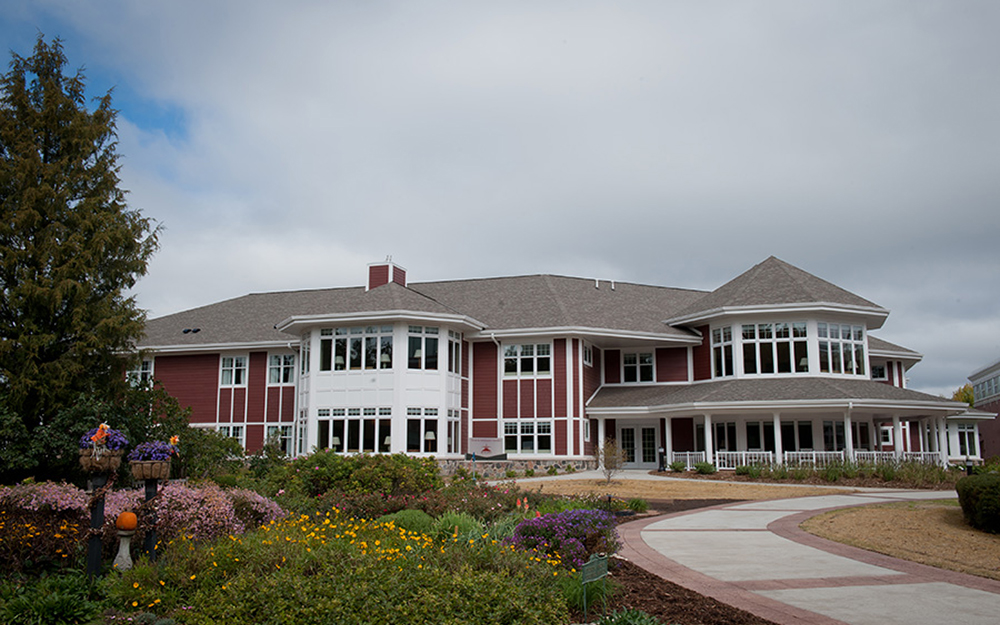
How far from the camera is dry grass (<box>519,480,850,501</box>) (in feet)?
63.5

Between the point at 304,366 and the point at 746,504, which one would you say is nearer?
the point at 746,504

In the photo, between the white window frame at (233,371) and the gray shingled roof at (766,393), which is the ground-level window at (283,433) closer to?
the white window frame at (233,371)

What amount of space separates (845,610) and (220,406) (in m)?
31.7

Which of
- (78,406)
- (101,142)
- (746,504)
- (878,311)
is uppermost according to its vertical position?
(101,142)

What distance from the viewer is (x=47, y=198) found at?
1791 centimetres

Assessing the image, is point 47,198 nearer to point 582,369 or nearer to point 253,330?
point 253,330

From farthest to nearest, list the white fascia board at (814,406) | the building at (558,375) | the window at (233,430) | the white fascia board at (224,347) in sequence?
the window at (233,430), the white fascia board at (224,347), the building at (558,375), the white fascia board at (814,406)

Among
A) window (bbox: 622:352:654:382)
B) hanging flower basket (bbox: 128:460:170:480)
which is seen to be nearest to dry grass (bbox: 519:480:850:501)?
window (bbox: 622:352:654:382)

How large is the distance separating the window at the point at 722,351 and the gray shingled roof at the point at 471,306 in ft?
4.35

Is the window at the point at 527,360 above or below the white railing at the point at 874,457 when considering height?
above

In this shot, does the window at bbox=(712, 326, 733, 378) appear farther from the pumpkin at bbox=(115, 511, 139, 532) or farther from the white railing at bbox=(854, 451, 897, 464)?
the pumpkin at bbox=(115, 511, 139, 532)

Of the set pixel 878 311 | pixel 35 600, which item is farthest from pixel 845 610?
pixel 878 311

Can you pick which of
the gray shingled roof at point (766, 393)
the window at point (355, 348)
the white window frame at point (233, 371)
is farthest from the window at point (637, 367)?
the white window frame at point (233, 371)

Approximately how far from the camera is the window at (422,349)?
94.0 feet
